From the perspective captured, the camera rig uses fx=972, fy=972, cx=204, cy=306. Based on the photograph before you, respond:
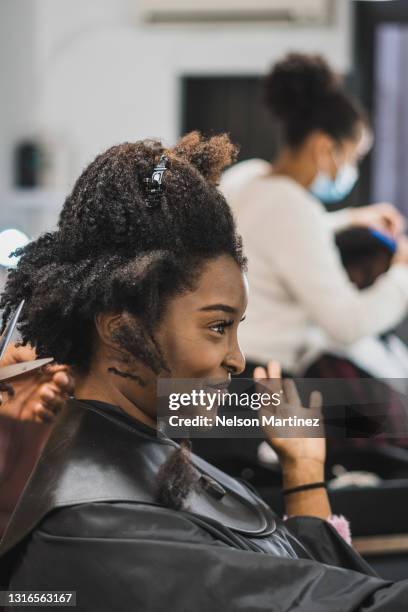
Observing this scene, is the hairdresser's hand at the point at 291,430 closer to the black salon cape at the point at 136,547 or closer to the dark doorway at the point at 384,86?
the black salon cape at the point at 136,547

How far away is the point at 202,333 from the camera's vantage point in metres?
0.89

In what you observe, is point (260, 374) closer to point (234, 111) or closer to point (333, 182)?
point (333, 182)

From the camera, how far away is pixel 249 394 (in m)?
1.02

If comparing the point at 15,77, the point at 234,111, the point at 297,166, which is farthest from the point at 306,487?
the point at 15,77

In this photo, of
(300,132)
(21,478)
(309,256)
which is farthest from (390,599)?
(300,132)

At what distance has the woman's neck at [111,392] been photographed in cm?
92

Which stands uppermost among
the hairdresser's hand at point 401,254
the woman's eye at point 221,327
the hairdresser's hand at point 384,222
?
the woman's eye at point 221,327

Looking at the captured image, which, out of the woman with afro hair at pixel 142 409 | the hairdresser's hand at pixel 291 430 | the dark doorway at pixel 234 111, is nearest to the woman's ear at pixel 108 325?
the woman with afro hair at pixel 142 409

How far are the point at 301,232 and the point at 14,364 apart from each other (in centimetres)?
123

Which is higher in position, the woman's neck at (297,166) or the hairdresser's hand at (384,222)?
the woman's neck at (297,166)

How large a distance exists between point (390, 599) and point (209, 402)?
264 mm

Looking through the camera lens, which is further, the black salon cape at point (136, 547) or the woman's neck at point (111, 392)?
the woman's neck at point (111, 392)

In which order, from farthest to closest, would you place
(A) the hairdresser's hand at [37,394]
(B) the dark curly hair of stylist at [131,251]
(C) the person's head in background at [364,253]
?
1. (C) the person's head in background at [364,253]
2. (A) the hairdresser's hand at [37,394]
3. (B) the dark curly hair of stylist at [131,251]

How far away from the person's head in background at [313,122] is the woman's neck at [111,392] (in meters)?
1.48
